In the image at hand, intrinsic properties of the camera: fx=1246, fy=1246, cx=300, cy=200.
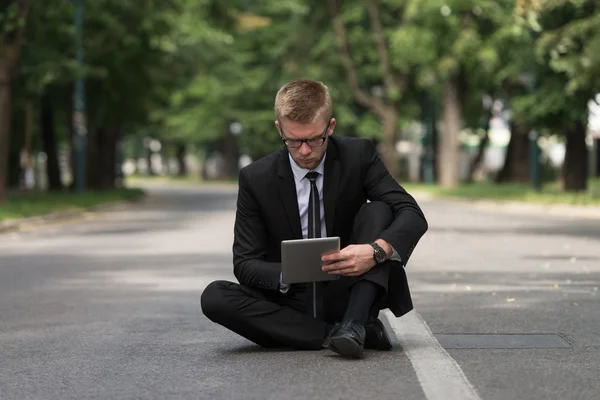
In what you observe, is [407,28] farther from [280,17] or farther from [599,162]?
[599,162]

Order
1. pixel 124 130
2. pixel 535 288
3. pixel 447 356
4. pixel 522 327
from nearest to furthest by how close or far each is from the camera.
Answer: pixel 447 356 < pixel 522 327 < pixel 535 288 < pixel 124 130

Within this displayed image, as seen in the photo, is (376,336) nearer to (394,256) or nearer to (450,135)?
(394,256)

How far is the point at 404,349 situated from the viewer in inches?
283

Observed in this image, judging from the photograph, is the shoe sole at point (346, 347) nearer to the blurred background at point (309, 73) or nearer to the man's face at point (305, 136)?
the man's face at point (305, 136)

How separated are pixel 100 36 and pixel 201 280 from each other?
25.0m

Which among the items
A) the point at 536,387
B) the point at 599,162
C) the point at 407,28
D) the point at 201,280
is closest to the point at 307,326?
the point at 536,387

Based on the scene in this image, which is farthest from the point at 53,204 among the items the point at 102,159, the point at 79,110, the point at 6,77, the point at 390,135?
the point at 390,135

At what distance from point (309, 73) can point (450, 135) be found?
1135 cm

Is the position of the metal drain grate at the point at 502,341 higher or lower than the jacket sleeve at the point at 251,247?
lower

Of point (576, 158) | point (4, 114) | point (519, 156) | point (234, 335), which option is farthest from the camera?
point (519, 156)

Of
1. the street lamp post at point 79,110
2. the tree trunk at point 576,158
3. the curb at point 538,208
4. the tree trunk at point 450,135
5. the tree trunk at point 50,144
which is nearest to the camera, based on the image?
the curb at point 538,208

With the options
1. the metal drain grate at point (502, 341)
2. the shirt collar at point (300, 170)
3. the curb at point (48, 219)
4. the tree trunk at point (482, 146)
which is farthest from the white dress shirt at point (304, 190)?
the tree trunk at point (482, 146)

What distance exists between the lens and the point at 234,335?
26.1 ft

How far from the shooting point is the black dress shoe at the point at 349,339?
6.55 m
